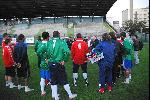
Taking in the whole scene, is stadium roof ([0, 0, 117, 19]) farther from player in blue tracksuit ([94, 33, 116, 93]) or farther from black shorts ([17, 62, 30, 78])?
player in blue tracksuit ([94, 33, 116, 93])

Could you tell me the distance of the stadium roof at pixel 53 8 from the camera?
163ft

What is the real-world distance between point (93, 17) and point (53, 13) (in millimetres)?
8277

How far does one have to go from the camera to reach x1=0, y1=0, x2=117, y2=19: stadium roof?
Answer: 163 ft

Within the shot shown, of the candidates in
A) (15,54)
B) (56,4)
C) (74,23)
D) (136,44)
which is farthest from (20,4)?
(15,54)

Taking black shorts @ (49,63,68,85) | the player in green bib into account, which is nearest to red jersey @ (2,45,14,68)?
the player in green bib

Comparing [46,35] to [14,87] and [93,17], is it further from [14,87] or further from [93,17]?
[93,17]

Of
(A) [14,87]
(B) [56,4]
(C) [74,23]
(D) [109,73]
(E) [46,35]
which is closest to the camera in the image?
(E) [46,35]

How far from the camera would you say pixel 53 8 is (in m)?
53.1

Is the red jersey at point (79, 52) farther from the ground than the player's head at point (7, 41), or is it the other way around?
the player's head at point (7, 41)

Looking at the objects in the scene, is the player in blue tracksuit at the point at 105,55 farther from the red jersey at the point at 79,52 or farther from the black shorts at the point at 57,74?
the black shorts at the point at 57,74

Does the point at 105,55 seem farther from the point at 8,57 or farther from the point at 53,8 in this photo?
the point at 53,8

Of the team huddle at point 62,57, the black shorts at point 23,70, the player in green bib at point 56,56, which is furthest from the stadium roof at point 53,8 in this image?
the player in green bib at point 56,56

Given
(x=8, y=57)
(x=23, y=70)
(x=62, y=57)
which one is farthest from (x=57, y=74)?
(x=8, y=57)

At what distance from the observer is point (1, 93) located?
35.3 feet
